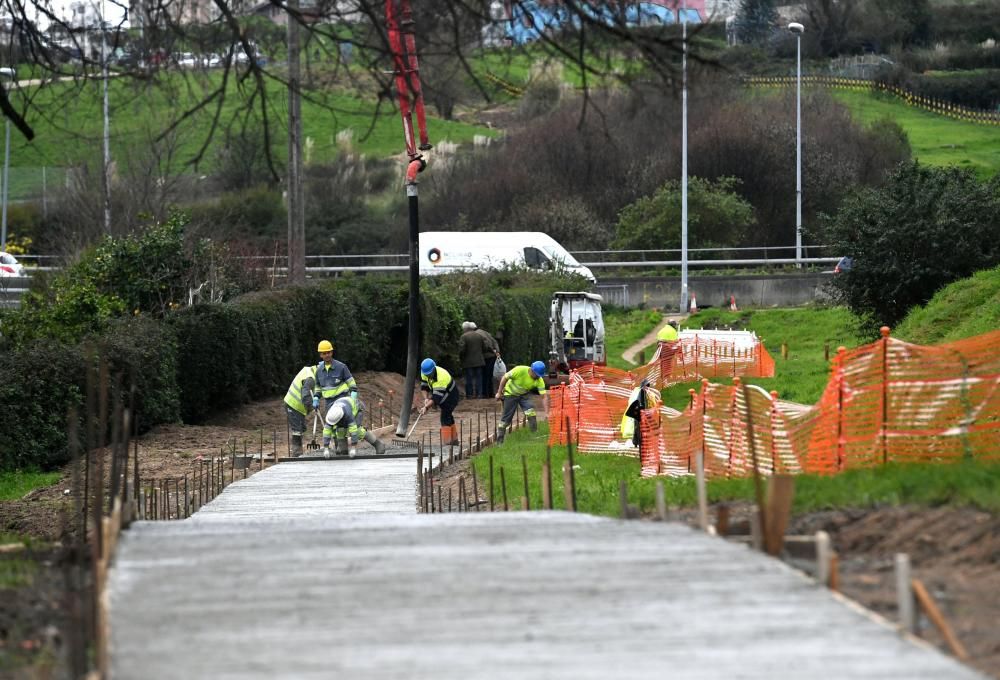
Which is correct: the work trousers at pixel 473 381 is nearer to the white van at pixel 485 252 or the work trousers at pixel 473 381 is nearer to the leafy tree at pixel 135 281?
the leafy tree at pixel 135 281

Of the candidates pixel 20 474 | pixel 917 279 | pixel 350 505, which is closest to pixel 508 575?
pixel 350 505

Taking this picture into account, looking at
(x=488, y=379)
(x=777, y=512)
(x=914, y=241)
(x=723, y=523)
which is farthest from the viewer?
(x=488, y=379)

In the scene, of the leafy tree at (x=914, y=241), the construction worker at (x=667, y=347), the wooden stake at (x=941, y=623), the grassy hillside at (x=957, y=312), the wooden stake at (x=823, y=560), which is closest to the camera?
the wooden stake at (x=941, y=623)

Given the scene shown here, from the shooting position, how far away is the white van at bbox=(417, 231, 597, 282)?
191 ft

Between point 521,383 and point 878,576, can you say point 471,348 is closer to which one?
point 521,383

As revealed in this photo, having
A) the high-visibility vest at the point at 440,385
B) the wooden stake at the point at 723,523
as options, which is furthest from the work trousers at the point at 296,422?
the wooden stake at the point at 723,523

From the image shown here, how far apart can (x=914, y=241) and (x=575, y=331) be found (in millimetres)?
13803

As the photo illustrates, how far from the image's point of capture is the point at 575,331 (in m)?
46.6

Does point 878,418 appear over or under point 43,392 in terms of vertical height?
over

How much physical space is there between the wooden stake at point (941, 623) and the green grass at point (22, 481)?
15.0 m

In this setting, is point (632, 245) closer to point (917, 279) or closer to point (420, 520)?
point (917, 279)

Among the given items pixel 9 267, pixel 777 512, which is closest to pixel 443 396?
pixel 777 512

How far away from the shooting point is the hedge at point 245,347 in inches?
903

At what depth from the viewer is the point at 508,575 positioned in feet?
27.7
